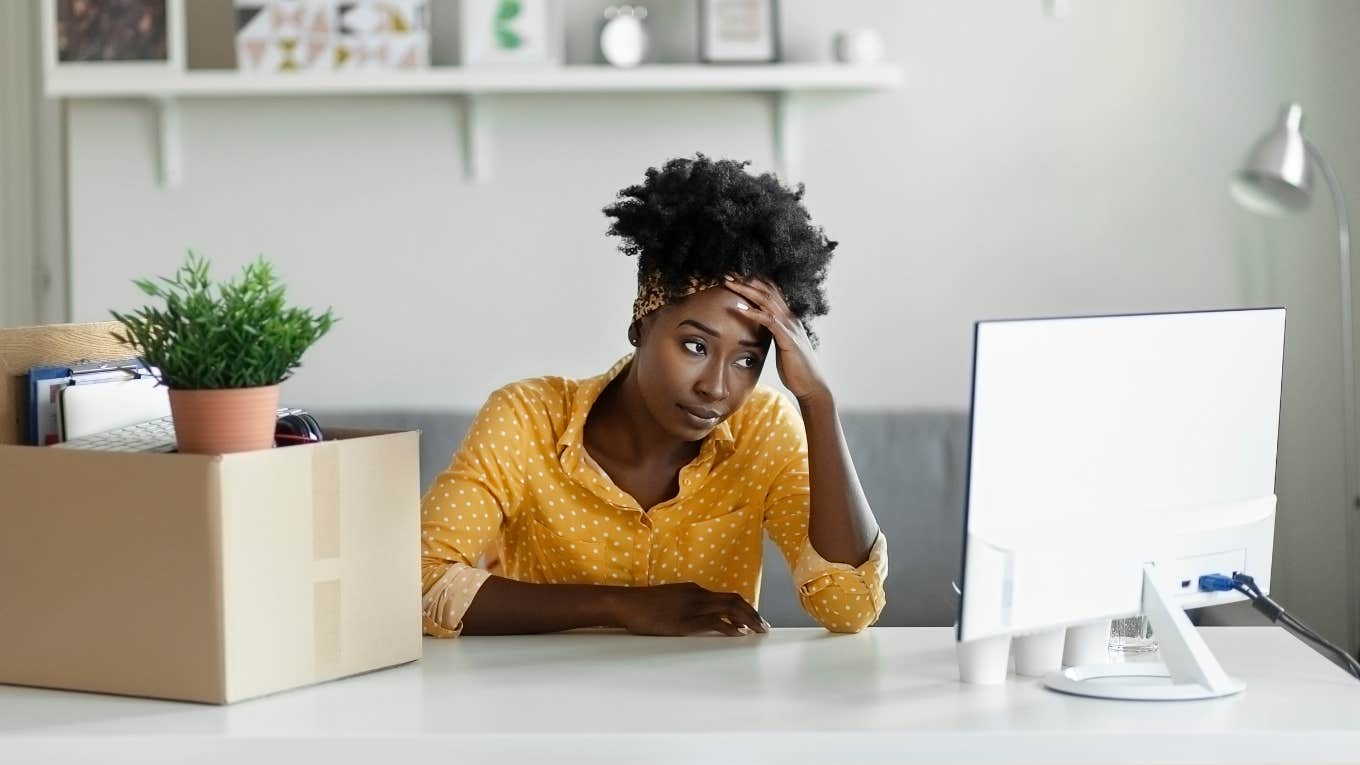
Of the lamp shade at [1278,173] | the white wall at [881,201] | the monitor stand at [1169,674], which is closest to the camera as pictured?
the monitor stand at [1169,674]

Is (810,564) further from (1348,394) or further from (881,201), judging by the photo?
(1348,394)

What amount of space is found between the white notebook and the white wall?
6.12 feet

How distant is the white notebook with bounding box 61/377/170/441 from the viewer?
127 cm

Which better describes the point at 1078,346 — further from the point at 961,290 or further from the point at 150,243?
the point at 150,243

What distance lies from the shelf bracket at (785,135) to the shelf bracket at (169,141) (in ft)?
4.15

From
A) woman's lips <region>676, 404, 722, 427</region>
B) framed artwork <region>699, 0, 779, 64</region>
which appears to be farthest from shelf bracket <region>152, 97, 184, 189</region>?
woman's lips <region>676, 404, 722, 427</region>

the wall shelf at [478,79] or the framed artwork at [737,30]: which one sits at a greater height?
the framed artwork at [737,30]

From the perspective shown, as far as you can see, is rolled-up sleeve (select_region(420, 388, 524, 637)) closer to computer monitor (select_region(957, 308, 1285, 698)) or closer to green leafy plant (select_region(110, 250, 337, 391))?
green leafy plant (select_region(110, 250, 337, 391))

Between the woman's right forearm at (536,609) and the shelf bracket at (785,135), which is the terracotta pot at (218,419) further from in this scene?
the shelf bracket at (785,135)

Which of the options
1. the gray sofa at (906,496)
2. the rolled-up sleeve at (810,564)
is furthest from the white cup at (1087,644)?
the gray sofa at (906,496)

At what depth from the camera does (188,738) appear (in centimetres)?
106

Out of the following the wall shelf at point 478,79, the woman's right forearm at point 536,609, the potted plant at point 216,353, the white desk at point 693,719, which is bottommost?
the woman's right forearm at point 536,609

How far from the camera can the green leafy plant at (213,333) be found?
3.78ft

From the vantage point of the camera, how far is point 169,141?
3.17 meters
